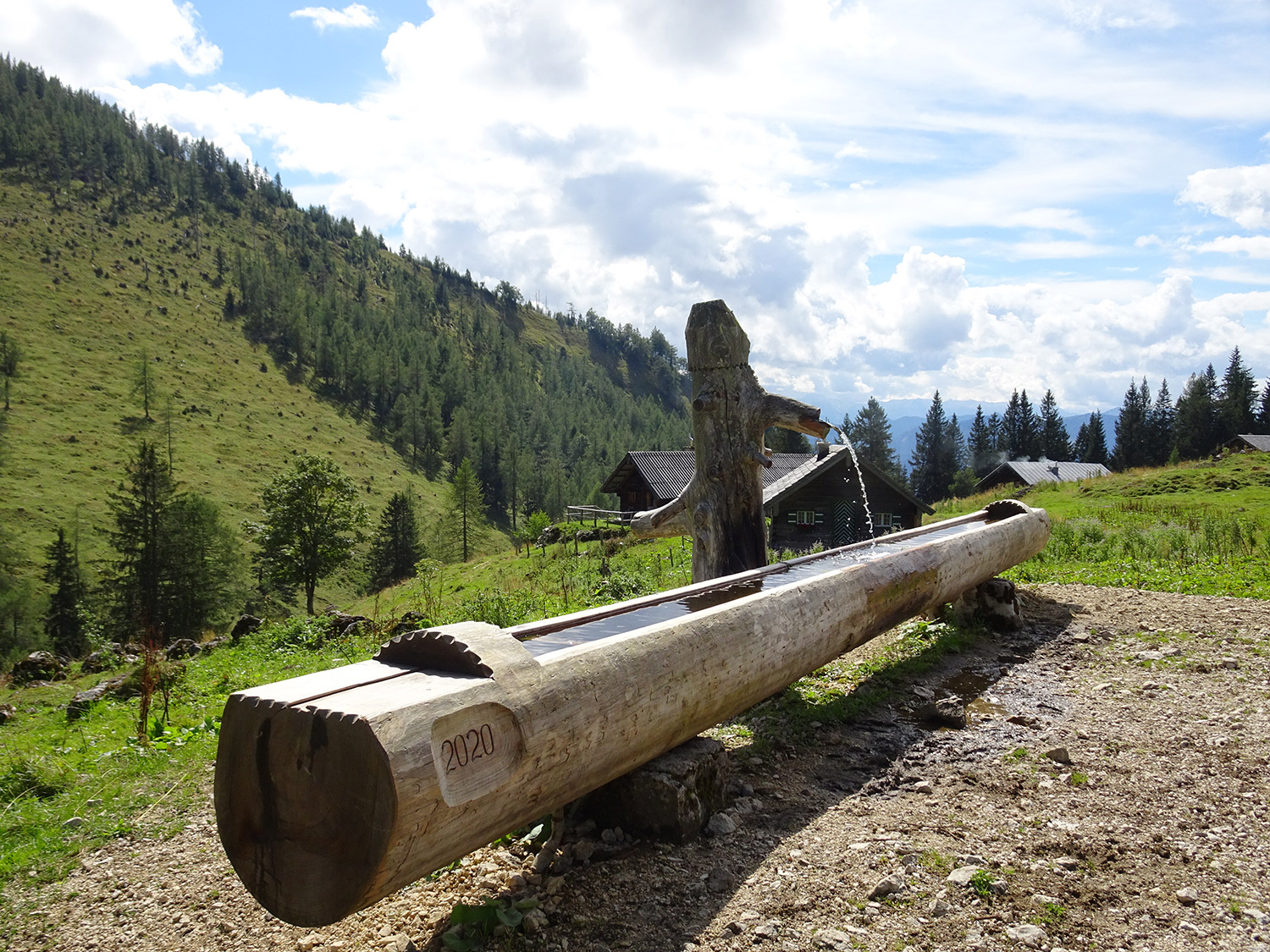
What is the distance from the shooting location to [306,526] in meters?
32.4

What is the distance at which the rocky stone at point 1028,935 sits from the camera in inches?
108

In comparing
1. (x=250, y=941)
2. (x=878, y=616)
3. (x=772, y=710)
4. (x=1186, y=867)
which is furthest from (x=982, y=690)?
(x=250, y=941)

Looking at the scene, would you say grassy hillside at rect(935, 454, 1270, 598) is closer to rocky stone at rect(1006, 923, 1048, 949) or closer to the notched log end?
rocky stone at rect(1006, 923, 1048, 949)

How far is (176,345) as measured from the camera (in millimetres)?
94688

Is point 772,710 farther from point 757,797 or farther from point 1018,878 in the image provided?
point 1018,878

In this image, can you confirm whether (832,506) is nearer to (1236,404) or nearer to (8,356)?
(1236,404)

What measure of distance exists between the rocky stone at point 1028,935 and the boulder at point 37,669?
1520cm

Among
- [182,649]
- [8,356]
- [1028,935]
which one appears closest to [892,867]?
[1028,935]

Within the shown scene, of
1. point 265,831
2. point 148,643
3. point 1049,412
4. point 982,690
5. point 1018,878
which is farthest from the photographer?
point 1049,412

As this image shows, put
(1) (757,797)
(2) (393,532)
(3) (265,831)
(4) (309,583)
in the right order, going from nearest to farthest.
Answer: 1. (3) (265,831)
2. (1) (757,797)
3. (4) (309,583)
4. (2) (393,532)

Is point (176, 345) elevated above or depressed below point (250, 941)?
above

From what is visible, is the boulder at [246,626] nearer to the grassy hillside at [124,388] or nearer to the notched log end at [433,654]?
the notched log end at [433,654]

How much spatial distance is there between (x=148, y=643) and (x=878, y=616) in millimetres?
7392

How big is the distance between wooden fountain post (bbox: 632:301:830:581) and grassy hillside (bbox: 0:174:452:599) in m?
63.5
